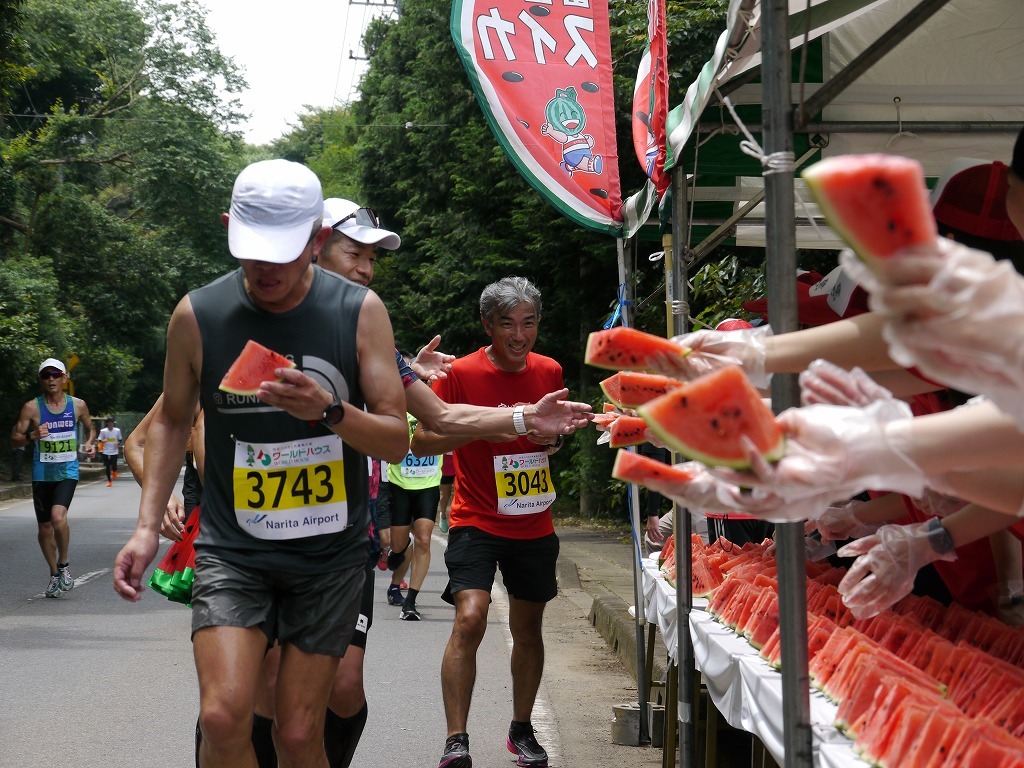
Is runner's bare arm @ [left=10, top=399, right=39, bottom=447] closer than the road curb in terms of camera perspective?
Yes

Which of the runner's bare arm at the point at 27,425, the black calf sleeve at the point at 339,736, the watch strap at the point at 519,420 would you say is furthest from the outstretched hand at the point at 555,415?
the runner's bare arm at the point at 27,425

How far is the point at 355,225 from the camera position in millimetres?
4684

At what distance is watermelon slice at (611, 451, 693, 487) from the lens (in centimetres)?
188

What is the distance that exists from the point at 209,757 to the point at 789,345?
194 centimetres

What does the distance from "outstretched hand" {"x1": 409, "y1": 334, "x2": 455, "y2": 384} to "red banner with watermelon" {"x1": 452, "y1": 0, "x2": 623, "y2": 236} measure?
1.29m

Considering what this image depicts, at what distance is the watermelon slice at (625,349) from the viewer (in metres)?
2.34

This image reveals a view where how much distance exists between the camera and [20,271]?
2920 centimetres

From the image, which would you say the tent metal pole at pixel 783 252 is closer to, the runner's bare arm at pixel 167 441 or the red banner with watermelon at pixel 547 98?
the runner's bare arm at pixel 167 441

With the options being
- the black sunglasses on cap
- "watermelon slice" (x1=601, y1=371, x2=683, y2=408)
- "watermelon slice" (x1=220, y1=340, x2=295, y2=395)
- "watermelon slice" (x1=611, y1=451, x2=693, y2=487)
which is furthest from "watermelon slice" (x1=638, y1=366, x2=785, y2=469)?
the black sunglasses on cap

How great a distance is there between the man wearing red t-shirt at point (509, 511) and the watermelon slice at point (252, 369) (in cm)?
262

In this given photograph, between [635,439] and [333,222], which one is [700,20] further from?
[635,439]

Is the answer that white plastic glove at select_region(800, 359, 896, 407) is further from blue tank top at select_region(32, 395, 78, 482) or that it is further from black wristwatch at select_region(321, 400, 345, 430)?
blue tank top at select_region(32, 395, 78, 482)

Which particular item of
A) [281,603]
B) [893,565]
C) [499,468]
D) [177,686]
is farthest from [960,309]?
[177,686]

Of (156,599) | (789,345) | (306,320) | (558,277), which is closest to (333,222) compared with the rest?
(306,320)
